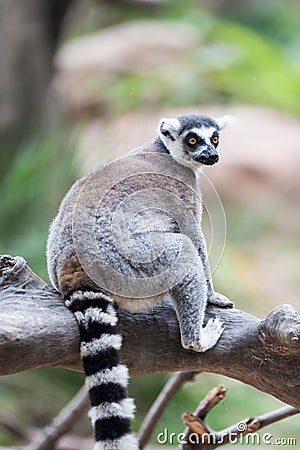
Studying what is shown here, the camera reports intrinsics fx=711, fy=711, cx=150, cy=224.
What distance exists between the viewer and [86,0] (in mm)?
5516

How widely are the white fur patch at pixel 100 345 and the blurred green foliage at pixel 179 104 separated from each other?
2.85 feet

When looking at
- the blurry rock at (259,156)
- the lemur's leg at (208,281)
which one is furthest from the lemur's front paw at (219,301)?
the blurry rock at (259,156)

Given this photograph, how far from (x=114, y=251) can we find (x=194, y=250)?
0.18m

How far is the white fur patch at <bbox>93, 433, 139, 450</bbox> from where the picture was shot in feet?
4.00

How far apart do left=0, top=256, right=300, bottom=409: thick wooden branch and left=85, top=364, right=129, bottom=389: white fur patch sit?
96mm

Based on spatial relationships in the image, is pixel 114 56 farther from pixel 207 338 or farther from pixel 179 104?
pixel 207 338

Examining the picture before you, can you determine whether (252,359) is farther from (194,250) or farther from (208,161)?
(208,161)

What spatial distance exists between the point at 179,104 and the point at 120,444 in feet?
10.9

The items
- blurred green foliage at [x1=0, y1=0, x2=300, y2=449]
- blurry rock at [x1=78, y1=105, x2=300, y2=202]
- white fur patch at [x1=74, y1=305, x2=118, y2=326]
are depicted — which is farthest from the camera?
blurry rock at [x1=78, y1=105, x2=300, y2=202]

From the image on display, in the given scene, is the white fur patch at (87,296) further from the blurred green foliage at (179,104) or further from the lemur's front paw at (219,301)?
the blurred green foliage at (179,104)

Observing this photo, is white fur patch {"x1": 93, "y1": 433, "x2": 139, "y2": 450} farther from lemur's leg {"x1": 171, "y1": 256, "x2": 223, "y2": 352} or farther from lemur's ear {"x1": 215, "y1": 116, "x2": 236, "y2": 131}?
lemur's ear {"x1": 215, "y1": 116, "x2": 236, "y2": 131}

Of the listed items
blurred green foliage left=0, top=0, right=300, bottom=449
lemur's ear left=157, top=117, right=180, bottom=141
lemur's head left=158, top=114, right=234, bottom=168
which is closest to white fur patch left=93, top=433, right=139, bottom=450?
lemur's head left=158, top=114, right=234, bottom=168

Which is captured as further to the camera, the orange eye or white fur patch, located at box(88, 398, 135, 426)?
the orange eye

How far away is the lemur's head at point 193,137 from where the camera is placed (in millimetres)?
1613
